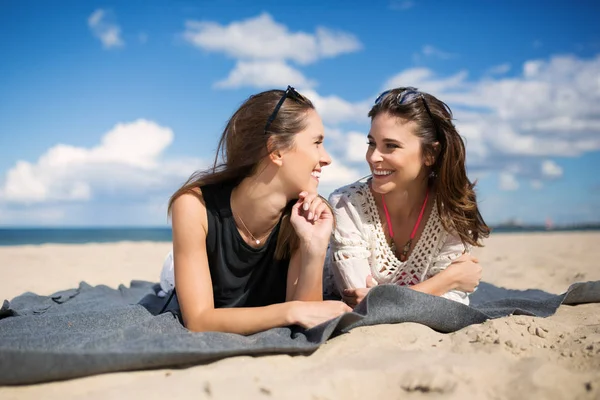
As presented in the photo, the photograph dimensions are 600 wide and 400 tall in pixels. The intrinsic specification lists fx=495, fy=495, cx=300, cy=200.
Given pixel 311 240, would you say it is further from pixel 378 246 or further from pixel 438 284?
pixel 438 284

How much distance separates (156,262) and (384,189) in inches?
282

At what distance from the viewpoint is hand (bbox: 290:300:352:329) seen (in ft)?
10.1

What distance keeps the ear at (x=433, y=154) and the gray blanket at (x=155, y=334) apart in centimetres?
128

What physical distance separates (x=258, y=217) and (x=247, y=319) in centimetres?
83

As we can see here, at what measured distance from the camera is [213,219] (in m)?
3.50

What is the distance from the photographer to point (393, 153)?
3.98 m

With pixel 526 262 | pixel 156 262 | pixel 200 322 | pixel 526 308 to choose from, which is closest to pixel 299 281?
pixel 200 322

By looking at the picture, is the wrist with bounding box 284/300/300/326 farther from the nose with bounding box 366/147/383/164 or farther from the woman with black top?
the nose with bounding box 366/147/383/164

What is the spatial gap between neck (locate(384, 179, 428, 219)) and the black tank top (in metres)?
1.09

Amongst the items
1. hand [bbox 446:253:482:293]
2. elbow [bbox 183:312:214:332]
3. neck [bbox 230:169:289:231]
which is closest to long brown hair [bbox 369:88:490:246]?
hand [bbox 446:253:482:293]

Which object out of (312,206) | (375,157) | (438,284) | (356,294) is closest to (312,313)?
(356,294)

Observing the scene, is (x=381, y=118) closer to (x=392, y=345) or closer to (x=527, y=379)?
(x=392, y=345)

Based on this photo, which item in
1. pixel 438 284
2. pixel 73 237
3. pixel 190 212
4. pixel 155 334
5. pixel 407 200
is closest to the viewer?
pixel 155 334

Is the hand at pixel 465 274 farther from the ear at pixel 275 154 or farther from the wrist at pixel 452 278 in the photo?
the ear at pixel 275 154
